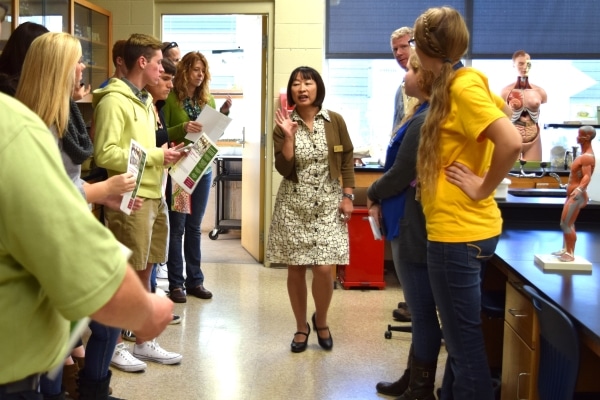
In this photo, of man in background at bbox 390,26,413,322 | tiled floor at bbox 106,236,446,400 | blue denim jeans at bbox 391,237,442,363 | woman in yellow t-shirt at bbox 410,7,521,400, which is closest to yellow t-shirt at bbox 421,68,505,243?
woman in yellow t-shirt at bbox 410,7,521,400

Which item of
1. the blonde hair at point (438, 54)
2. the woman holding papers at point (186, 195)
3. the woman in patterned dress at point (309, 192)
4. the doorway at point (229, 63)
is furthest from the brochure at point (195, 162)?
the doorway at point (229, 63)

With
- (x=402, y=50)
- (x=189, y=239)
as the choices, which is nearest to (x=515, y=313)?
(x=402, y=50)

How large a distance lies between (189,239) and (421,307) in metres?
2.24

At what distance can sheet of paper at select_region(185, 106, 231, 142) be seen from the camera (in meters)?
3.84

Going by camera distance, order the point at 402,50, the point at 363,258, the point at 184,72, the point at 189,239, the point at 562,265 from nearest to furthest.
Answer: the point at 562,265
the point at 402,50
the point at 184,72
the point at 189,239
the point at 363,258

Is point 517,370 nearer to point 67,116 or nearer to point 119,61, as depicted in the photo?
point 67,116

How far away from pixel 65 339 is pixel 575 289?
1595mm

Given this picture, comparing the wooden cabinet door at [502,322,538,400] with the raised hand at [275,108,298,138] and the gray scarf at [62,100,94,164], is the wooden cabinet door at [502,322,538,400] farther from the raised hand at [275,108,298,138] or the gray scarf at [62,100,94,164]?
the gray scarf at [62,100,94,164]

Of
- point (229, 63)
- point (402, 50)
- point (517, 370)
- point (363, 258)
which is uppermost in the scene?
point (229, 63)

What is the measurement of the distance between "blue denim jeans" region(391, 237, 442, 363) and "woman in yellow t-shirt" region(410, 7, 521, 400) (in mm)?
428

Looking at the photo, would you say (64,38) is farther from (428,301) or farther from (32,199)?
(428,301)

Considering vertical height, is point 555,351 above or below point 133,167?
below

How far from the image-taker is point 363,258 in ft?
16.1

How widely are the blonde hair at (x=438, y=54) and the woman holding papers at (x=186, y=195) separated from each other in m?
2.19
